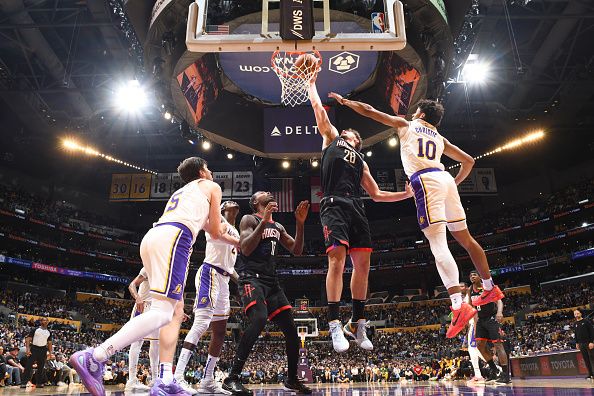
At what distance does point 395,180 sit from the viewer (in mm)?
28438

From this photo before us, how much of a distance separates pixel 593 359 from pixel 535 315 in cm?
1990

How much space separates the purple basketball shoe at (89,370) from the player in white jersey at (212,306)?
2250mm

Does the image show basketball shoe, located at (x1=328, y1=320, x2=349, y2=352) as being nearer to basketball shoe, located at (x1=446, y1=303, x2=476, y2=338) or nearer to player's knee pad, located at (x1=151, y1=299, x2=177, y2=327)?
basketball shoe, located at (x1=446, y1=303, x2=476, y2=338)

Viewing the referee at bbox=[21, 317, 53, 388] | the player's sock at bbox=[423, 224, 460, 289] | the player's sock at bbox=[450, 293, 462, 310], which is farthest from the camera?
the referee at bbox=[21, 317, 53, 388]

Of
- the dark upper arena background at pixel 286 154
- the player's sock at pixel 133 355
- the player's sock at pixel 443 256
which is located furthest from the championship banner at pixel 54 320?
the player's sock at pixel 443 256

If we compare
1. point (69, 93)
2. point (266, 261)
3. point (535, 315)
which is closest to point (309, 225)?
point (535, 315)

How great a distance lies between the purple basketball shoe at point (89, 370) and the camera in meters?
3.30

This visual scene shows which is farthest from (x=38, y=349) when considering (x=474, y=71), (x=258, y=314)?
(x=474, y=71)

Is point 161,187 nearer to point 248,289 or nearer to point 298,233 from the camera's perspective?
point 298,233

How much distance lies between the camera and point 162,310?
3648 mm

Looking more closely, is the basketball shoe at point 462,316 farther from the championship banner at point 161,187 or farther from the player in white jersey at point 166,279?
the championship banner at point 161,187

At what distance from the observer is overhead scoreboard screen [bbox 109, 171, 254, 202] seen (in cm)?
2848

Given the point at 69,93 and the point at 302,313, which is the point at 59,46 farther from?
the point at 302,313

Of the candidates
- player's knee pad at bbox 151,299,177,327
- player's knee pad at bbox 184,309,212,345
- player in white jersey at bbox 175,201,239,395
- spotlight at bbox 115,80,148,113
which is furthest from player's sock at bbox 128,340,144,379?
spotlight at bbox 115,80,148,113
